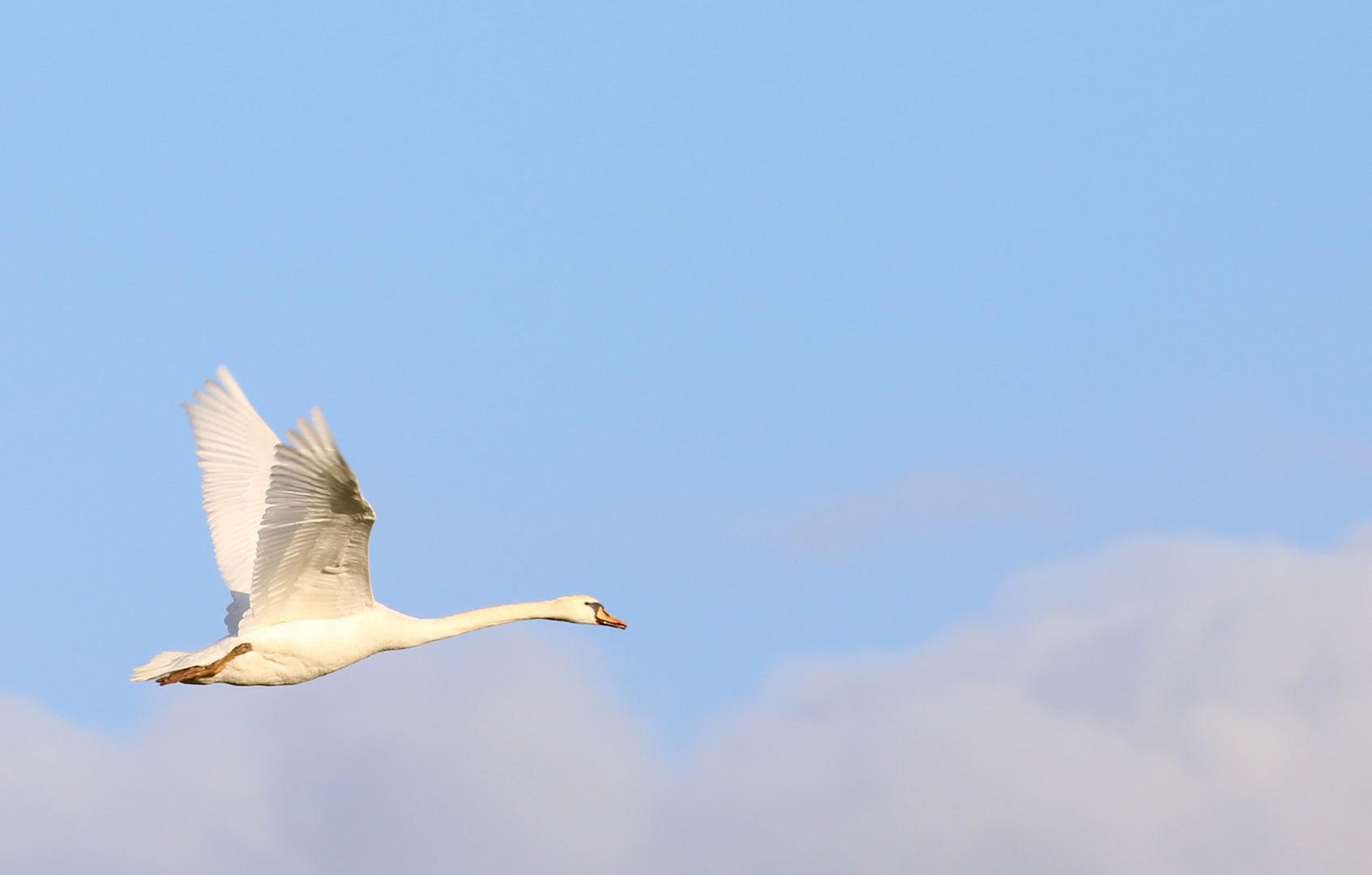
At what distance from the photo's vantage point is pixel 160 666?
2280 cm

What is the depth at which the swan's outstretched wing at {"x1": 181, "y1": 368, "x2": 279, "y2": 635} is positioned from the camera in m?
26.0

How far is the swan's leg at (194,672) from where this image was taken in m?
22.2

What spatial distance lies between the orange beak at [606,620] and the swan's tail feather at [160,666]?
536cm

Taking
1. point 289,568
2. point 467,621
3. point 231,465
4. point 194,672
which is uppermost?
point 231,465

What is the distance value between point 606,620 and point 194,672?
18.5 ft

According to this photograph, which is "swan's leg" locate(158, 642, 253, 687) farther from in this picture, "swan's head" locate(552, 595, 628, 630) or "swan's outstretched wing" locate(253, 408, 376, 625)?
"swan's head" locate(552, 595, 628, 630)

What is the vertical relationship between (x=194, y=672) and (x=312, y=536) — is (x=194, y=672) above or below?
below

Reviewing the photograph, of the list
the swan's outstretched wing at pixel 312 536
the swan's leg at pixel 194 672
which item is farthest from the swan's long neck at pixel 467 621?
the swan's leg at pixel 194 672

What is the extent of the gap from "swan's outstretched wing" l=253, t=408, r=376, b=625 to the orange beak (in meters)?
3.65

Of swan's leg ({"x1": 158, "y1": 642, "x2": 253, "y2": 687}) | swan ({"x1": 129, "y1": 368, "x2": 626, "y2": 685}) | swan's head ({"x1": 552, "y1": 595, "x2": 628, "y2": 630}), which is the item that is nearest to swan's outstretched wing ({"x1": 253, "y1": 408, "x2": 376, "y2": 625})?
swan ({"x1": 129, "y1": 368, "x2": 626, "y2": 685})

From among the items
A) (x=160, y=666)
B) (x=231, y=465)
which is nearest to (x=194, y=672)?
(x=160, y=666)

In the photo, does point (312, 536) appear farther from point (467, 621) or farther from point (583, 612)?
point (583, 612)

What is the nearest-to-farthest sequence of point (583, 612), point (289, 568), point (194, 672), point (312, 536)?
point (312, 536) → point (289, 568) → point (194, 672) → point (583, 612)

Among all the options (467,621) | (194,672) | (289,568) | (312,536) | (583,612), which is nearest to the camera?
(312,536)
